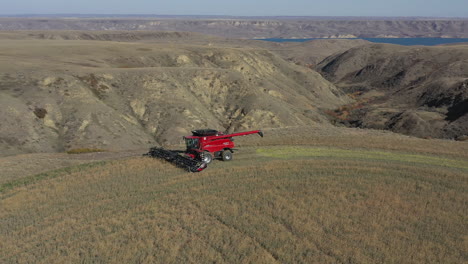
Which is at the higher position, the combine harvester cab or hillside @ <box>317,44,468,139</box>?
the combine harvester cab

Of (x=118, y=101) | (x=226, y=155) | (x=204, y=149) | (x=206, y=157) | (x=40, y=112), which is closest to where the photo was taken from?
(x=204, y=149)

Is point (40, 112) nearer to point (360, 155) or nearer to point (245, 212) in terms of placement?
point (360, 155)

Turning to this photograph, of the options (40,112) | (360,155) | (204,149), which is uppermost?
(204,149)

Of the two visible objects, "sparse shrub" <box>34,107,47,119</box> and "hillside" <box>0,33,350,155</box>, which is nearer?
"hillside" <box>0,33,350,155</box>

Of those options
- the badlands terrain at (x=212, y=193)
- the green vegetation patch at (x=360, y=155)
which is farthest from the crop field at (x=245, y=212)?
the green vegetation patch at (x=360, y=155)

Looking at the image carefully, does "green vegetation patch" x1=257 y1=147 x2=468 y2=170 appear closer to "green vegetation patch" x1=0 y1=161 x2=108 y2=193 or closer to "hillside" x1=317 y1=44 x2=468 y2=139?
"green vegetation patch" x1=0 y1=161 x2=108 y2=193

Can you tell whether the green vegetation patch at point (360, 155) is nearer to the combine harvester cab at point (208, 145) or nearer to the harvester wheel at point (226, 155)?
the harvester wheel at point (226, 155)

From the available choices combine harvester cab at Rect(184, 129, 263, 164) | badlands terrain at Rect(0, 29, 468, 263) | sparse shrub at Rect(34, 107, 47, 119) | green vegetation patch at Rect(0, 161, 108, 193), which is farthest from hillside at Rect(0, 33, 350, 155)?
combine harvester cab at Rect(184, 129, 263, 164)

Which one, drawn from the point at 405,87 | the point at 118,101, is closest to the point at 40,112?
the point at 118,101
